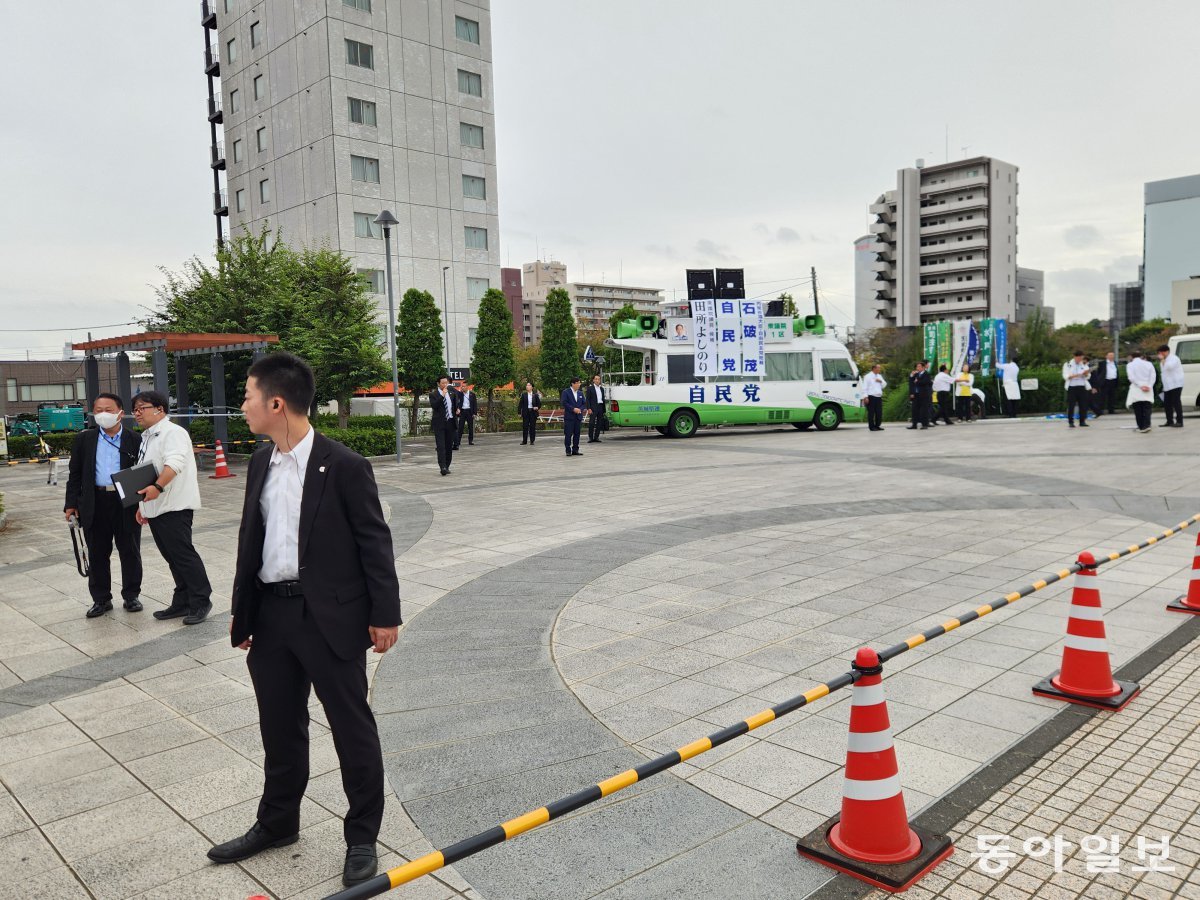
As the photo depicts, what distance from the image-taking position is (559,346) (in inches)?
1446

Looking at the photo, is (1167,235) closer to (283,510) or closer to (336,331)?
(336,331)

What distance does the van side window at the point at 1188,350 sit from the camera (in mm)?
23625

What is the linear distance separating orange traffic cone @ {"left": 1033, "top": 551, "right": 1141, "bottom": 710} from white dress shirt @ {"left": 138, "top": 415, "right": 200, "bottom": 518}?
19.4ft

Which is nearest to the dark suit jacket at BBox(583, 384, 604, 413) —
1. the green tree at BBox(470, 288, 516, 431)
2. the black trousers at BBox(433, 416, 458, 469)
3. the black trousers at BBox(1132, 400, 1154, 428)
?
the black trousers at BBox(433, 416, 458, 469)

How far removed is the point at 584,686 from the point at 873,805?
2.03 m

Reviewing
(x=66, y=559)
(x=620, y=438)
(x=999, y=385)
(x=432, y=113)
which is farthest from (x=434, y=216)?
(x=66, y=559)

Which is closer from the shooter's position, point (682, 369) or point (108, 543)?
point (108, 543)

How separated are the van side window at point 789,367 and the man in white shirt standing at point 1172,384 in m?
8.18

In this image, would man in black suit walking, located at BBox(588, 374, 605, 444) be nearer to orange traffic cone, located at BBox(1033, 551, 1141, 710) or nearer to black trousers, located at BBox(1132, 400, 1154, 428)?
black trousers, located at BBox(1132, 400, 1154, 428)

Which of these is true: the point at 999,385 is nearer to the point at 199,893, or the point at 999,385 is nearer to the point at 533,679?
the point at 533,679

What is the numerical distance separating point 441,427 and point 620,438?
30.6 feet

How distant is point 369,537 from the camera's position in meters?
2.87

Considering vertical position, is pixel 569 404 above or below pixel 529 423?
above

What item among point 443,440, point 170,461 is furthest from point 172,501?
point 443,440
